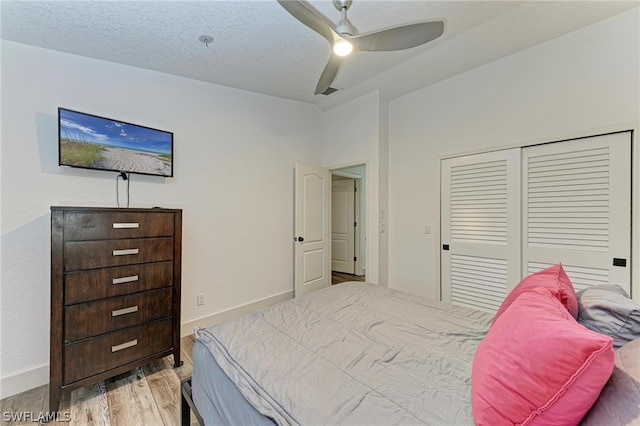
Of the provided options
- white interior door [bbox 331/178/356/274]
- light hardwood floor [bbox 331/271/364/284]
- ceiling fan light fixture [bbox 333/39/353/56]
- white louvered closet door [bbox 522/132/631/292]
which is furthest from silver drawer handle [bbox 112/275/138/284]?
white interior door [bbox 331/178/356/274]

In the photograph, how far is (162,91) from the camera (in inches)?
105

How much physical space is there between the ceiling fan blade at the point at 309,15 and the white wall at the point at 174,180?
6.33 feet

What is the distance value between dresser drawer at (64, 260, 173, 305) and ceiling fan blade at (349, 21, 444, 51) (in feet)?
7.09

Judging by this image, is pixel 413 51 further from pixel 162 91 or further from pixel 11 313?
pixel 11 313

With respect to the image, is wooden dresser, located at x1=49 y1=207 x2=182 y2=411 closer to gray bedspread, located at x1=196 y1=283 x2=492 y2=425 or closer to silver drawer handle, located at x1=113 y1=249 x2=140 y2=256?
silver drawer handle, located at x1=113 y1=249 x2=140 y2=256

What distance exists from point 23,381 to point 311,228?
2993 mm

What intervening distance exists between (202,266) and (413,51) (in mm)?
3055

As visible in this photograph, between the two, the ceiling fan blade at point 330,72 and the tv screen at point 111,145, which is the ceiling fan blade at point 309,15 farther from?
the tv screen at point 111,145

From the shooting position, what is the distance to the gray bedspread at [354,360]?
875mm

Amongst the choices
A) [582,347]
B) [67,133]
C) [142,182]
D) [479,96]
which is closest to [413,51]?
[479,96]

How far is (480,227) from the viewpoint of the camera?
2.82 metres

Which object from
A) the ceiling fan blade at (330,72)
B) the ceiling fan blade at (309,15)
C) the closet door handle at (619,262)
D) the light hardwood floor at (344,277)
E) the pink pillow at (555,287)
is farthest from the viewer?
the light hardwood floor at (344,277)

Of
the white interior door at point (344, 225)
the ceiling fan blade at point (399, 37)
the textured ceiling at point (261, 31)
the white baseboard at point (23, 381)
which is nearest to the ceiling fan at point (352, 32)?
the ceiling fan blade at point (399, 37)

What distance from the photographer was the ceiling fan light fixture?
1.54 metres
